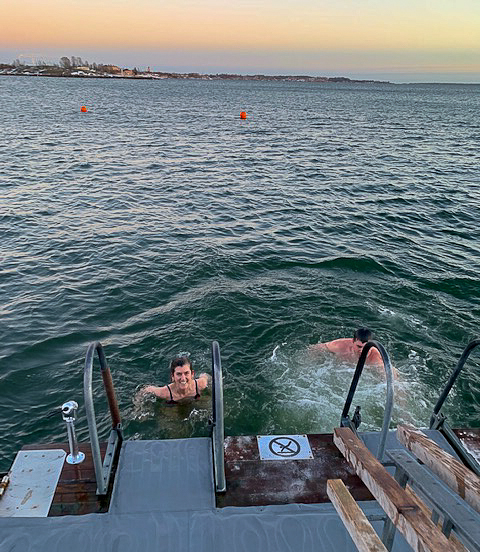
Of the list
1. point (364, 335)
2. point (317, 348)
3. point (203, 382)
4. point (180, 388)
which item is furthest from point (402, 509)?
point (317, 348)

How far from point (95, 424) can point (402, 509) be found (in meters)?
2.98

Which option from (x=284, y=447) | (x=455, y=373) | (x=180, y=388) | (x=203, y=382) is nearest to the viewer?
(x=455, y=373)

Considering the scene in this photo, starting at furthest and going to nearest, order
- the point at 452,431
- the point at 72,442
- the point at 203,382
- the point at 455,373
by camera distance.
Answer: the point at 203,382, the point at 452,431, the point at 455,373, the point at 72,442

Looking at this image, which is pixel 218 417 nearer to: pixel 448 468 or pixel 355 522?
pixel 355 522

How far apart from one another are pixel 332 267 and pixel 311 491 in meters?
10.9

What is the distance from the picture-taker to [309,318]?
11938mm

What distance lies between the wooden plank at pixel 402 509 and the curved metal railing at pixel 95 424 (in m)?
2.48

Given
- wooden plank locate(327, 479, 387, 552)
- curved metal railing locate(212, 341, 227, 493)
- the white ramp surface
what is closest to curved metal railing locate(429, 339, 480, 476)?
curved metal railing locate(212, 341, 227, 493)

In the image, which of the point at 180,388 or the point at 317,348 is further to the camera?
the point at 317,348

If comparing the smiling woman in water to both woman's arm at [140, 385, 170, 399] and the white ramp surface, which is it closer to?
woman's arm at [140, 385, 170, 399]

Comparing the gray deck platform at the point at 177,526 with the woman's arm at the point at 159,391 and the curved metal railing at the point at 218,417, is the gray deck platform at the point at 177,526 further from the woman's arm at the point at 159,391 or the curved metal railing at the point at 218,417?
the woman's arm at the point at 159,391

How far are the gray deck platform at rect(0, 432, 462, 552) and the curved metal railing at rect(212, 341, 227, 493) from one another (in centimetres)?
14

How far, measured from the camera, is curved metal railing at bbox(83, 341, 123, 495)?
425 cm

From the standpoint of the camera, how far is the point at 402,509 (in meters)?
2.36
